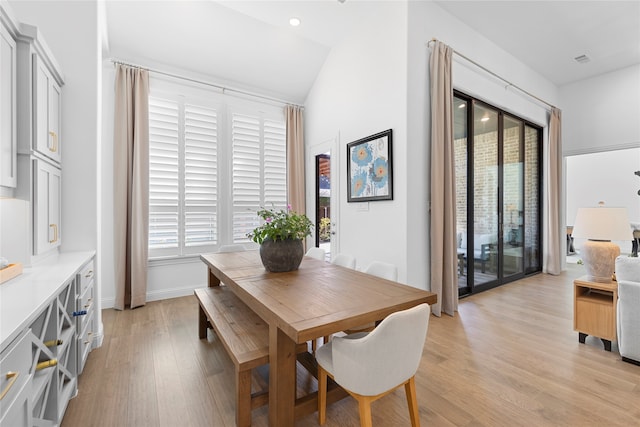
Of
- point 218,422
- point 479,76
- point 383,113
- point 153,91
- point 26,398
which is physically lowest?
point 218,422

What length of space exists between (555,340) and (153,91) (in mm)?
5338

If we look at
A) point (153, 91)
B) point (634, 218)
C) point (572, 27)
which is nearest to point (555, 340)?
point (572, 27)

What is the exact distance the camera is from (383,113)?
3.31 meters

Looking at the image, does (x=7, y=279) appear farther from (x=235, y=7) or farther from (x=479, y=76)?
(x=479, y=76)

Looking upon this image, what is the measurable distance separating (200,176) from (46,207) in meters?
2.13

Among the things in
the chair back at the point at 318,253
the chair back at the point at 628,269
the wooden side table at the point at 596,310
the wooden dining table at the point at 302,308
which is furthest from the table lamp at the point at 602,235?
the chair back at the point at 318,253

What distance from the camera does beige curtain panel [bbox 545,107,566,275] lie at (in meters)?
5.03

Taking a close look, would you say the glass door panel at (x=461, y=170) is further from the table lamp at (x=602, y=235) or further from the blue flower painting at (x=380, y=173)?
the table lamp at (x=602, y=235)

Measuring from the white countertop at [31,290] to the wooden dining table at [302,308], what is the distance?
886 millimetres

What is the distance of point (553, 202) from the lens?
5.05m

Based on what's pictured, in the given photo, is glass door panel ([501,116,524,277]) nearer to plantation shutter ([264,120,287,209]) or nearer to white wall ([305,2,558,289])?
white wall ([305,2,558,289])

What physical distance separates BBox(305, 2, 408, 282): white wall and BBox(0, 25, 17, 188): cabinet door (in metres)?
3.06

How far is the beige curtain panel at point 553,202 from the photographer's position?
503 cm

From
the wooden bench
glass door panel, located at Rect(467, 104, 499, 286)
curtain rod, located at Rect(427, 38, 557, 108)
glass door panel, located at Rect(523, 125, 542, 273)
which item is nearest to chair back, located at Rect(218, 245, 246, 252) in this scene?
the wooden bench
